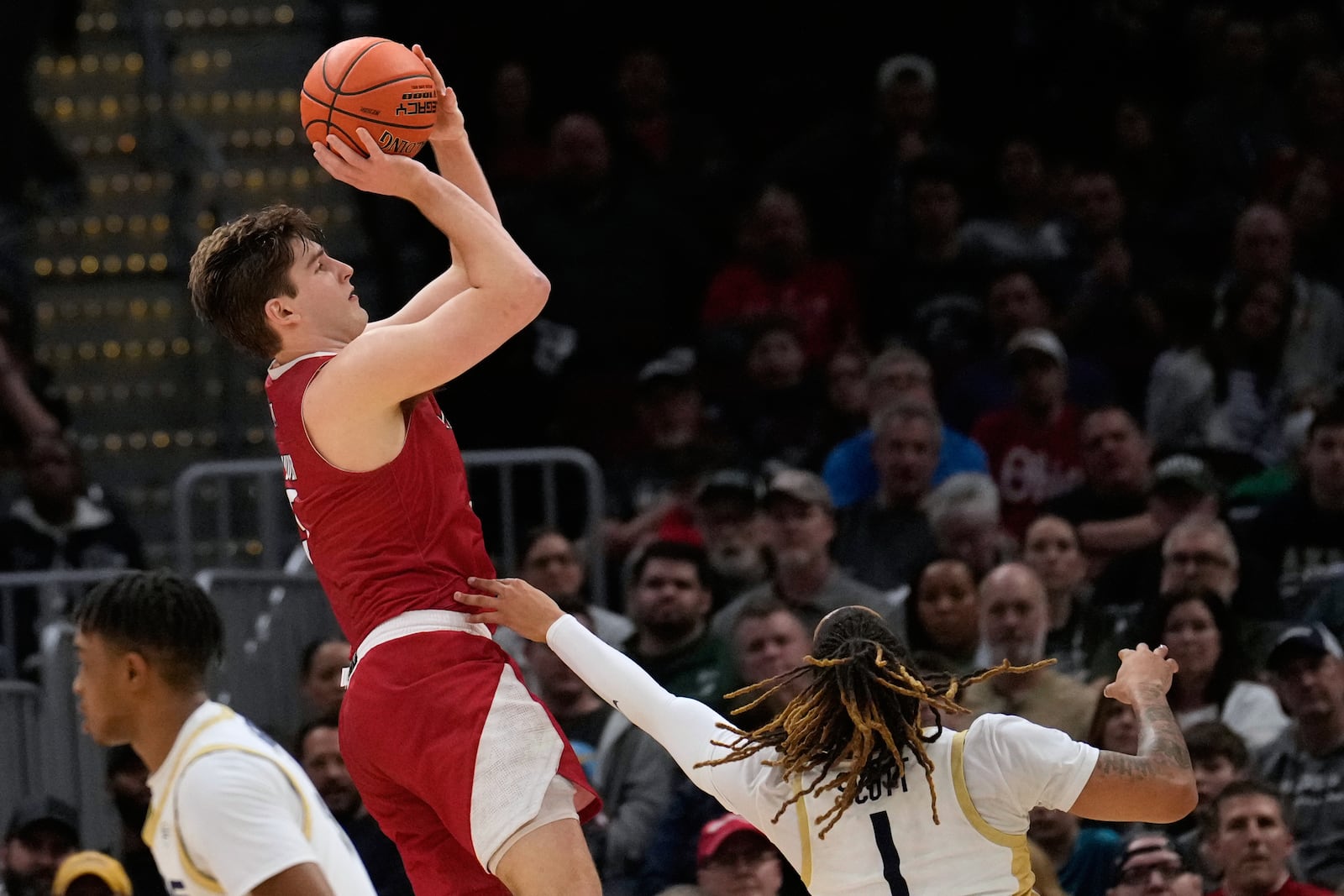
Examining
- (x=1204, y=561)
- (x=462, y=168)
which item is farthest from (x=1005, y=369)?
(x=462, y=168)

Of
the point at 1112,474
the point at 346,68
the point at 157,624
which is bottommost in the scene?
the point at 1112,474

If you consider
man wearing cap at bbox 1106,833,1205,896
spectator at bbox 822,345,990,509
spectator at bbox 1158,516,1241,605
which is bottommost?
man wearing cap at bbox 1106,833,1205,896

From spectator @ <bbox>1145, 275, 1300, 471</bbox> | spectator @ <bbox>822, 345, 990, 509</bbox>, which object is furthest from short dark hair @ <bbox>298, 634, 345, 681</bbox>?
spectator @ <bbox>1145, 275, 1300, 471</bbox>

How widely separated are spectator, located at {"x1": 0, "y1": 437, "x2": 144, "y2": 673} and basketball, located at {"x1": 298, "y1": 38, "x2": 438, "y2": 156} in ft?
18.3

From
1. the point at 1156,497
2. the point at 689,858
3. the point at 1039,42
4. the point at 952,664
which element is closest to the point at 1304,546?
the point at 1156,497

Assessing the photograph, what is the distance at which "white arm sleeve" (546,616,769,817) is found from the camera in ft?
14.4

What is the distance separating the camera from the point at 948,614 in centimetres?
817

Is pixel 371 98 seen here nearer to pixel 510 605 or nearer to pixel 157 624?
pixel 510 605

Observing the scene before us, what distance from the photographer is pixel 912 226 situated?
1173 centimetres

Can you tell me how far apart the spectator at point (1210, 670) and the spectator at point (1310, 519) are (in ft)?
3.03

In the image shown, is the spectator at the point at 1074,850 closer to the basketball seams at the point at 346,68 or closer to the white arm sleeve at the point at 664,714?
the white arm sleeve at the point at 664,714

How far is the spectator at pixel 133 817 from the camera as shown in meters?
7.88

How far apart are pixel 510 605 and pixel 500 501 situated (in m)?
5.16

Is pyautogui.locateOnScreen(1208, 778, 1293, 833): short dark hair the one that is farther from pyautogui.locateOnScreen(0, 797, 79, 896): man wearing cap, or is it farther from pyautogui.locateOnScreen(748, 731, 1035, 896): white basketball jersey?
pyautogui.locateOnScreen(0, 797, 79, 896): man wearing cap
